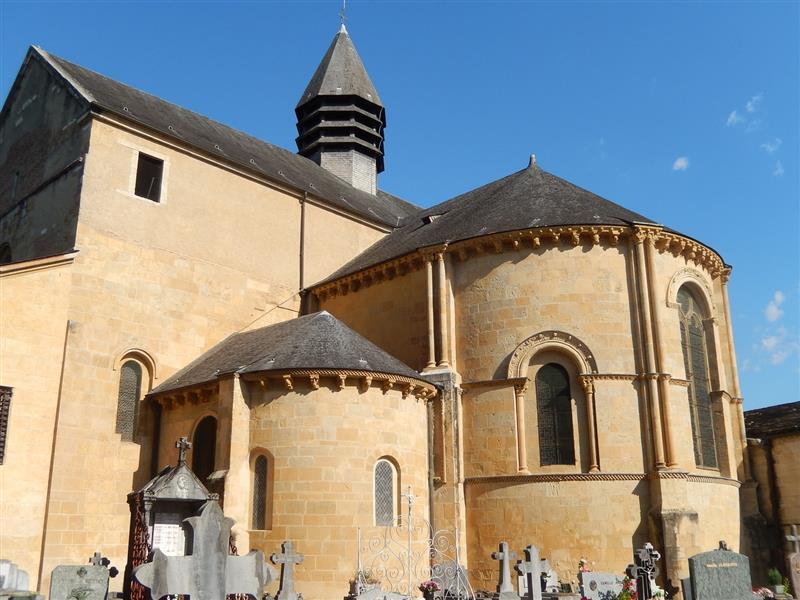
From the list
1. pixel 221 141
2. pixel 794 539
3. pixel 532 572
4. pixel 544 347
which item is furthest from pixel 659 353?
pixel 221 141

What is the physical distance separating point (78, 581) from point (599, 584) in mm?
9538

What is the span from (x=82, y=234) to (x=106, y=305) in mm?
1832

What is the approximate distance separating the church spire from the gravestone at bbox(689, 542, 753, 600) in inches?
956

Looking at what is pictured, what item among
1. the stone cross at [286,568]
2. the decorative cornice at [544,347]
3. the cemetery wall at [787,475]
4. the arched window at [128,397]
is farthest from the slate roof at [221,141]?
the cemetery wall at [787,475]

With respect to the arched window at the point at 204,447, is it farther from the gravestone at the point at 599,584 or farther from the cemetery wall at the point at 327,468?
the gravestone at the point at 599,584

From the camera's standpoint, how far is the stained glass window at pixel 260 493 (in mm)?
16422

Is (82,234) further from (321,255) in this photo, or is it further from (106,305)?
(321,255)

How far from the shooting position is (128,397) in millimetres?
19578

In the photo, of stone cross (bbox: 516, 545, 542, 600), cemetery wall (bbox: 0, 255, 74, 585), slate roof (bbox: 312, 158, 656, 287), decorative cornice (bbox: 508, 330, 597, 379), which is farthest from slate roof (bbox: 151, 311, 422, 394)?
stone cross (bbox: 516, 545, 542, 600)

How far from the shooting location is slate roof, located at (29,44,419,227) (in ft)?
72.7

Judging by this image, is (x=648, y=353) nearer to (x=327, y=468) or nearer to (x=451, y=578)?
(x=451, y=578)

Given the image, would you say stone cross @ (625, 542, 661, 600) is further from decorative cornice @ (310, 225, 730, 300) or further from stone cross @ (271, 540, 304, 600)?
decorative cornice @ (310, 225, 730, 300)

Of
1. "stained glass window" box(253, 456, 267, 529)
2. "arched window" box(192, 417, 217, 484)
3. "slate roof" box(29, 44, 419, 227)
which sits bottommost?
"stained glass window" box(253, 456, 267, 529)

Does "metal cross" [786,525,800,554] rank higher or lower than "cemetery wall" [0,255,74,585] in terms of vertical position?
lower
